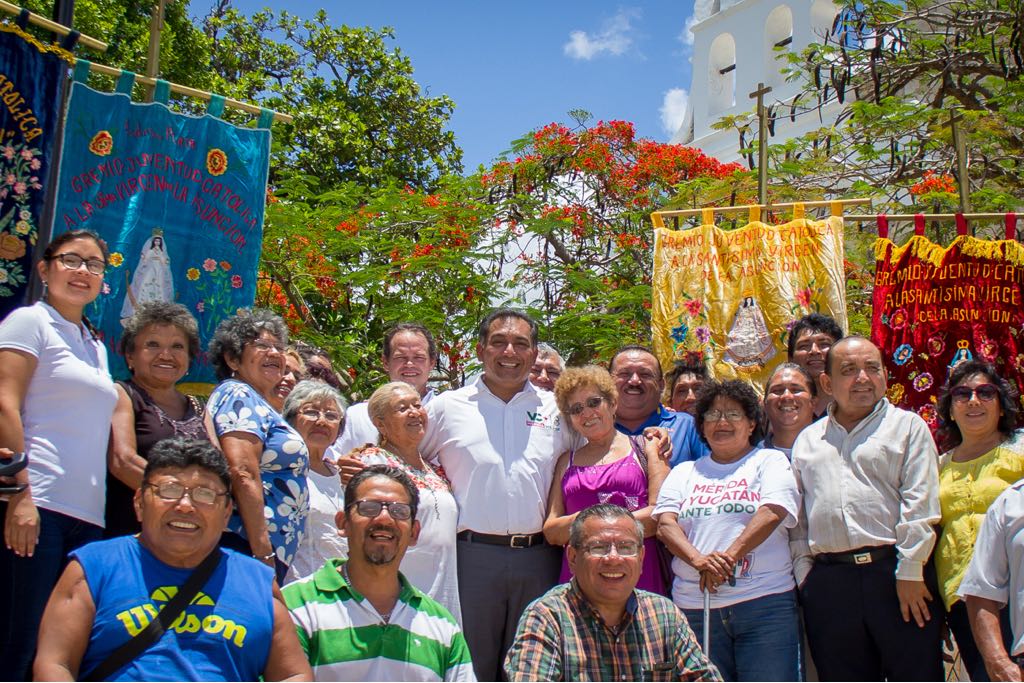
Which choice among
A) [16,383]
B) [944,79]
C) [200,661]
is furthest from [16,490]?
[944,79]

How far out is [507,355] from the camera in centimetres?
486

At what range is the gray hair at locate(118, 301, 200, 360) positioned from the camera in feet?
13.3

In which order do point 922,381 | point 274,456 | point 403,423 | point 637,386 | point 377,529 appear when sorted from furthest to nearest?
1. point 922,381
2. point 637,386
3. point 403,423
4. point 274,456
5. point 377,529

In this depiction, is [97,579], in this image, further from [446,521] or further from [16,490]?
[446,521]

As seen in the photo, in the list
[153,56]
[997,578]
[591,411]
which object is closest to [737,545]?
[591,411]

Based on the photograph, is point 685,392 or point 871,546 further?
point 685,392

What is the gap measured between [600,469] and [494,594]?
0.73 metres

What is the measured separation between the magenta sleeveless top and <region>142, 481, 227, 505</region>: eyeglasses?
1842mm

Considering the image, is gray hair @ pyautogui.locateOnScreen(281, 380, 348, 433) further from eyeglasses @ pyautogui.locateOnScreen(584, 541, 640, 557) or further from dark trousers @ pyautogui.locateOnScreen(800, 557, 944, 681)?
dark trousers @ pyautogui.locateOnScreen(800, 557, 944, 681)

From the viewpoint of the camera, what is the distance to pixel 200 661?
291 cm

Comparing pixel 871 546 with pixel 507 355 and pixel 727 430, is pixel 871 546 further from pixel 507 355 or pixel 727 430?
pixel 507 355

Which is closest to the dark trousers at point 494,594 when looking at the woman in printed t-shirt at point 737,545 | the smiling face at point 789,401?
the woman in printed t-shirt at point 737,545

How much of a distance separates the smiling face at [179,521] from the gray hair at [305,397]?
135 centimetres

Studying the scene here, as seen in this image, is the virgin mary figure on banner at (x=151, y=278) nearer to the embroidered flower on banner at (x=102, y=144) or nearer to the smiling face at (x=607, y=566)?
A: the embroidered flower on banner at (x=102, y=144)
